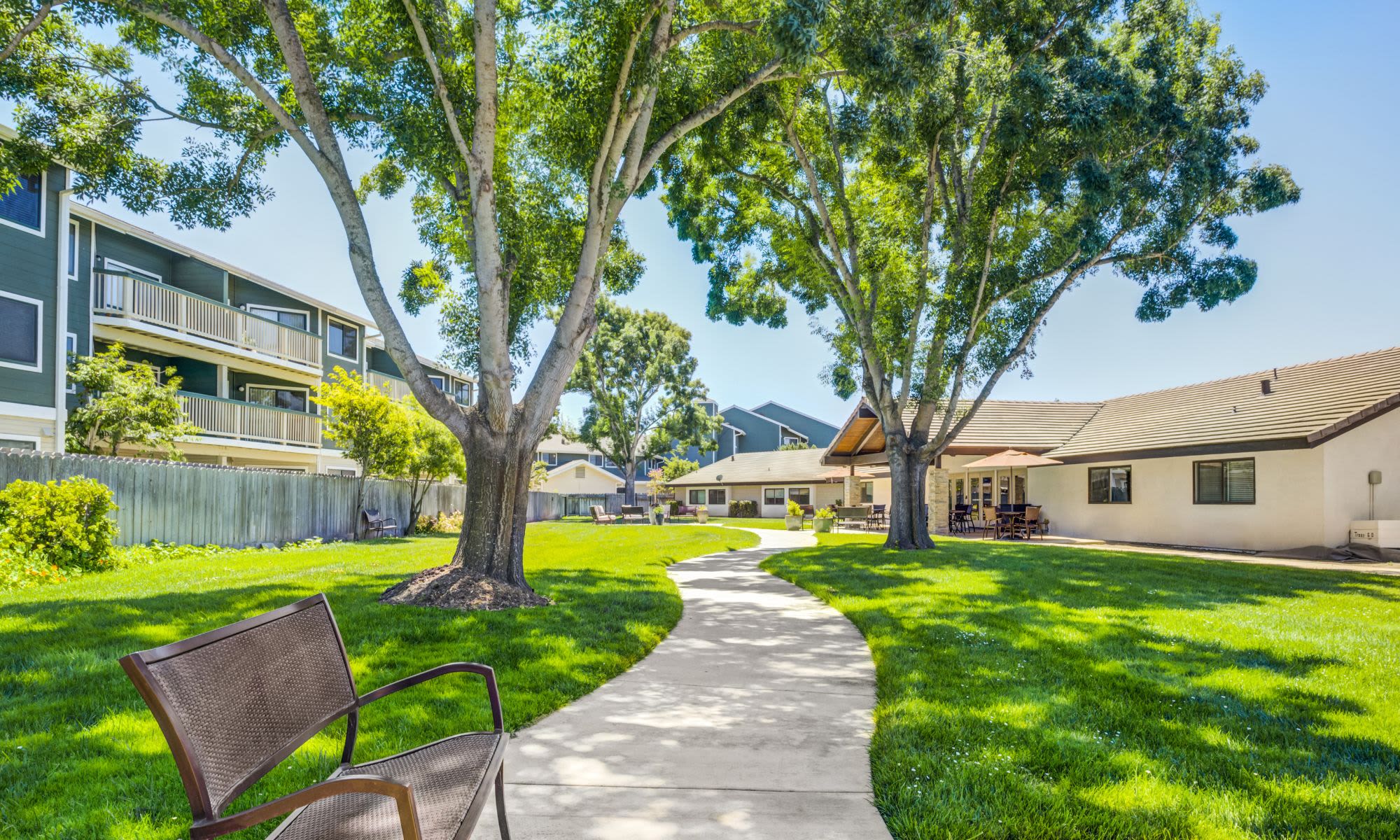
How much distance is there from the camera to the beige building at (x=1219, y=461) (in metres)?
16.6

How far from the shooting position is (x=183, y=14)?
8.01 meters

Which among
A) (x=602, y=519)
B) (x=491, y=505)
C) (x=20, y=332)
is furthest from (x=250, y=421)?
(x=491, y=505)

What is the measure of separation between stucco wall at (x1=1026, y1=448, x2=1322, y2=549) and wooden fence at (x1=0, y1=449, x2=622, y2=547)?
864 inches

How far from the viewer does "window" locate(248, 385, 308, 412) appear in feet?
81.5

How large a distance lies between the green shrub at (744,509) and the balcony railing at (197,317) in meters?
26.7

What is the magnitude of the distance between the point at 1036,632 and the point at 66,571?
12.8 meters

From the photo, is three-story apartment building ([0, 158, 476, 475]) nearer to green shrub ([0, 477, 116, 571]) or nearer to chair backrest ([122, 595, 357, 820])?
green shrub ([0, 477, 116, 571])

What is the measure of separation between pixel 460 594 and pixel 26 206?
1562 centimetres

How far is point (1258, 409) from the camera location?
1895cm

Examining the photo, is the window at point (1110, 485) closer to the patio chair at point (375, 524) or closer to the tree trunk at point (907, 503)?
the tree trunk at point (907, 503)

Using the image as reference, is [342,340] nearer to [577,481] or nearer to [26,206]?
[26,206]

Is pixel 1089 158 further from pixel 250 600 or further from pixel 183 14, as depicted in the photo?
pixel 250 600

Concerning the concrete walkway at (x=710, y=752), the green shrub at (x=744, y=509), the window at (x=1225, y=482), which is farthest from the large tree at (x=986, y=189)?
the green shrub at (x=744, y=509)

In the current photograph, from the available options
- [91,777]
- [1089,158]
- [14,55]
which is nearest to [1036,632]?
[91,777]
